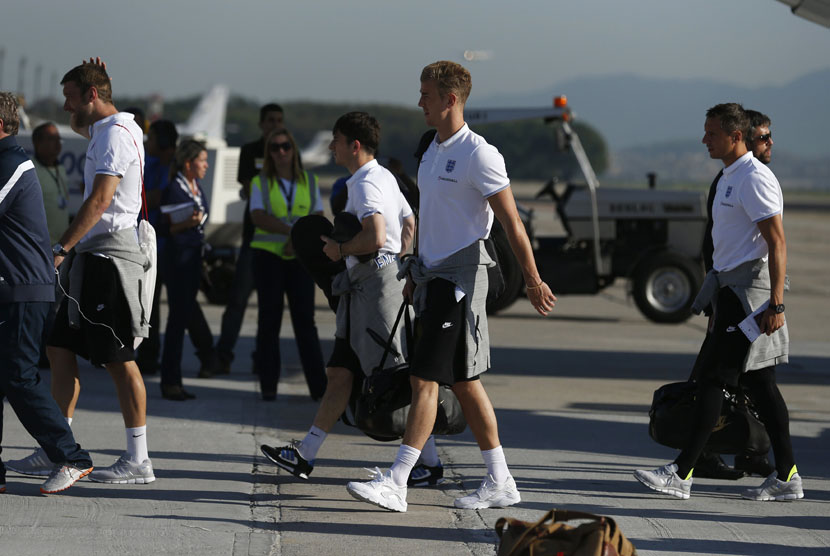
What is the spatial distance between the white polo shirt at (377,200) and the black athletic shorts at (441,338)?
25.5 inches

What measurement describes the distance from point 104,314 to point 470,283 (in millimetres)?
1760

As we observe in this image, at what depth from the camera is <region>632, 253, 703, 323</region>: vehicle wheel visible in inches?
561

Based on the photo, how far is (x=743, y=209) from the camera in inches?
223

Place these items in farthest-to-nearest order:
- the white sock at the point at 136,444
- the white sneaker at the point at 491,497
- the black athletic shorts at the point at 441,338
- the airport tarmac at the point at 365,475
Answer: the white sock at the point at 136,444 → the white sneaker at the point at 491,497 → the black athletic shorts at the point at 441,338 → the airport tarmac at the point at 365,475

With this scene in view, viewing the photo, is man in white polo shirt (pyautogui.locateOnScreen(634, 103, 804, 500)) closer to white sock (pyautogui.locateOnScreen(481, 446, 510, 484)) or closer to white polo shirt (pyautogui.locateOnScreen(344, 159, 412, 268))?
white sock (pyautogui.locateOnScreen(481, 446, 510, 484))

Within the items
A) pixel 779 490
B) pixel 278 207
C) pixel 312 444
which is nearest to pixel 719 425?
pixel 779 490

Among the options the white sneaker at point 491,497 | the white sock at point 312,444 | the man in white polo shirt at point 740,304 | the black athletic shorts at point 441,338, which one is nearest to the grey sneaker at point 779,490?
the man in white polo shirt at point 740,304

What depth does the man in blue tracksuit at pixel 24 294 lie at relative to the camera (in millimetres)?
5301

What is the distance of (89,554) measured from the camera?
4.59 m

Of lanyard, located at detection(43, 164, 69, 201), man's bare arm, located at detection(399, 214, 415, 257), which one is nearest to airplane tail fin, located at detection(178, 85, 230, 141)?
lanyard, located at detection(43, 164, 69, 201)

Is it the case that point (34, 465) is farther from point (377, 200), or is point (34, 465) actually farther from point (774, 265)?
point (774, 265)

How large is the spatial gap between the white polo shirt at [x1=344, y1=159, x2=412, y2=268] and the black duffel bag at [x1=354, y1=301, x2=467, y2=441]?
0.44 metres

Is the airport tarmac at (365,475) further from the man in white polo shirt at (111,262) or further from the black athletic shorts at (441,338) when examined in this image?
the black athletic shorts at (441,338)

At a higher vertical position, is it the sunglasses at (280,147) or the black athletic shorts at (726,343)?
the sunglasses at (280,147)
